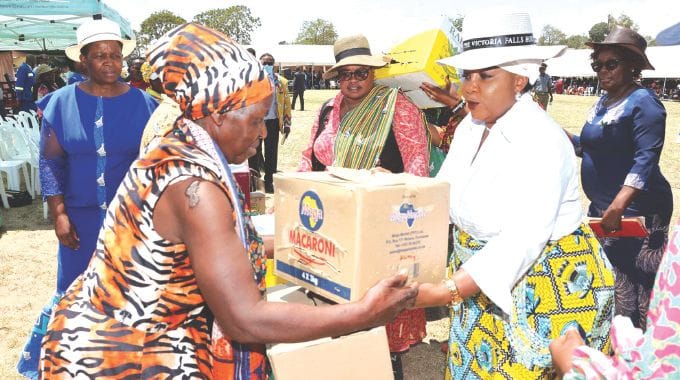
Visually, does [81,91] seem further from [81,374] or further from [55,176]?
[81,374]

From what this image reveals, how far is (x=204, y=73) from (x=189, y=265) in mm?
548

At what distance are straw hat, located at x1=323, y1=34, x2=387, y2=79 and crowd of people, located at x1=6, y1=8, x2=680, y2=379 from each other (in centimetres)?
1

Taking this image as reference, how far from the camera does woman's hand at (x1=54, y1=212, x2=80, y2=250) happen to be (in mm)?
3084

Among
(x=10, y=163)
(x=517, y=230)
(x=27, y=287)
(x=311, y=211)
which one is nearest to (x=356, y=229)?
(x=311, y=211)

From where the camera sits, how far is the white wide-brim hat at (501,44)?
1.92m

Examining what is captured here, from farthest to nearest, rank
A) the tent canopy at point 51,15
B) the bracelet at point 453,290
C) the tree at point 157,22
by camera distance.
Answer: the tree at point 157,22 < the tent canopy at point 51,15 < the bracelet at point 453,290

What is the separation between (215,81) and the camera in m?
1.48

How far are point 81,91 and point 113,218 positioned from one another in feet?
6.73

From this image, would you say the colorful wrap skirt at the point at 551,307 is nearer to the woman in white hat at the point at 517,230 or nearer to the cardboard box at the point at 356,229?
the woman in white hat at the point at 517,230

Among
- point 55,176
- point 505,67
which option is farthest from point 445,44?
point 55,176

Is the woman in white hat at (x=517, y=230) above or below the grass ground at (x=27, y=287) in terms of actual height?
above

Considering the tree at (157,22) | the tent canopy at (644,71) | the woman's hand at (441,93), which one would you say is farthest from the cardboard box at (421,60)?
the tree at (157,22)

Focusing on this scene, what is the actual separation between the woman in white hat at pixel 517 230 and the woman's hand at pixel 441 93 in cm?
116

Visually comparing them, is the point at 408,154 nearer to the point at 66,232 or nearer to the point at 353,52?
the point at 353,52
